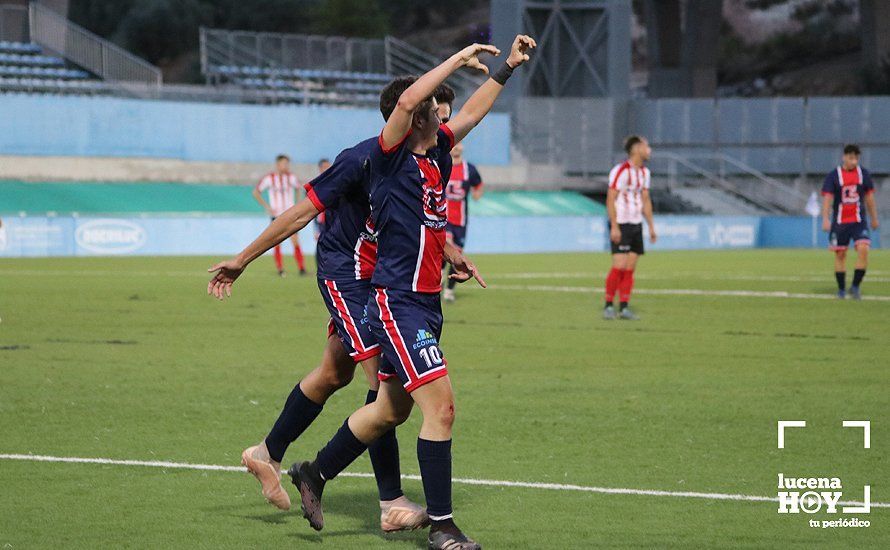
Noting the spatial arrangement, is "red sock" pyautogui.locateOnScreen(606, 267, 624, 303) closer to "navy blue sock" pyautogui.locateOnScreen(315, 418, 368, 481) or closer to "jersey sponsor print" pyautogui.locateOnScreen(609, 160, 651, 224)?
"jersey sponsor print" pyautogui.locateOnScreen(609, 160, 651, 224)

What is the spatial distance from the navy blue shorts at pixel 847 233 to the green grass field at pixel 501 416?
1.10 metres

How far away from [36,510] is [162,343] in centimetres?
798

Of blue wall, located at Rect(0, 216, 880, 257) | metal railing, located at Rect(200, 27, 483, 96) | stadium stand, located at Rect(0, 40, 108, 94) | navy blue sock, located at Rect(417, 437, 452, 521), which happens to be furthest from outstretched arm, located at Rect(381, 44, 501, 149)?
metal railing, located at Rect(200, 27, 483, 96)

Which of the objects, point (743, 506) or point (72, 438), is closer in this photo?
point (743, 506)

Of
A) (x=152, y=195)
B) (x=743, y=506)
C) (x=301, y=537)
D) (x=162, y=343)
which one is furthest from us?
(x=152, y=195)

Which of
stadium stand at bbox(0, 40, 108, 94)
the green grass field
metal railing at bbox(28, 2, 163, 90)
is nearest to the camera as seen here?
the green grass field

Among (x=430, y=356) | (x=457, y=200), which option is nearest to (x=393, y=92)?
(x=430, y=356)

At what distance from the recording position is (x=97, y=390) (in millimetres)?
11281

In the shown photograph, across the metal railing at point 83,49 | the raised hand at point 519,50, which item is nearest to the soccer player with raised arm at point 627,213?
the raised hand at point 519,50

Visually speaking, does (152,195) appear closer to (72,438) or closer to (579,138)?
(579,138)

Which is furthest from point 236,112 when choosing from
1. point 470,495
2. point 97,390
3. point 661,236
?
point 470,495

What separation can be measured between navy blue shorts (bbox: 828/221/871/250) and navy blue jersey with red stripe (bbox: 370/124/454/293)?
15696mm

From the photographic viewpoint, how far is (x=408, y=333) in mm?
6266

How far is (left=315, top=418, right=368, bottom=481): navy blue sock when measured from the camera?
6703 millimetres
